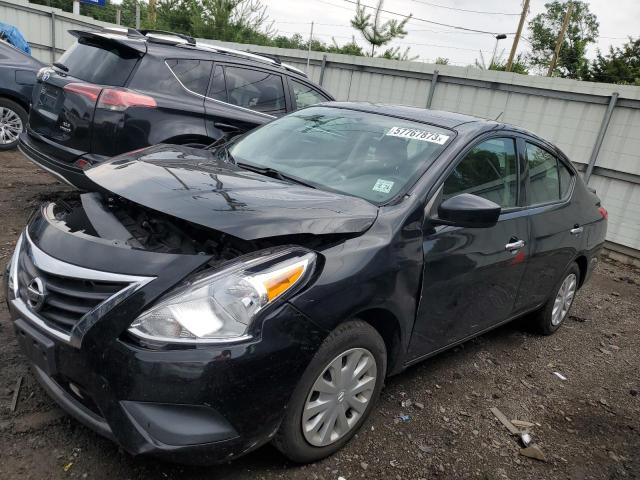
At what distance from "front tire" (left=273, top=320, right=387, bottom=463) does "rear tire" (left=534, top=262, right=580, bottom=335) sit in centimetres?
235

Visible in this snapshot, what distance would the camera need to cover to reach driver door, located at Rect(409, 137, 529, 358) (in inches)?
106

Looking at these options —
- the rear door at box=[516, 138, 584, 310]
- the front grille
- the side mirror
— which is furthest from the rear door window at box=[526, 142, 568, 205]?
the front grille

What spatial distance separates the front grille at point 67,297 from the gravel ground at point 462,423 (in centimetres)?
64

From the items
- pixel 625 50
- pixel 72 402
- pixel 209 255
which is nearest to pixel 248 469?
pixel 72 402

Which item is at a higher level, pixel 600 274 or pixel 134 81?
pixel 134 81

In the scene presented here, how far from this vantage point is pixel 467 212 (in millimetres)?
2535

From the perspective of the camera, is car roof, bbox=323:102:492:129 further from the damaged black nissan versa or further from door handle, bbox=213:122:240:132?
door handle, bbox=213:122:240:132

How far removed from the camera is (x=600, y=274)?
6.97 m

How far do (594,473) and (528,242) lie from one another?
1.42 meters

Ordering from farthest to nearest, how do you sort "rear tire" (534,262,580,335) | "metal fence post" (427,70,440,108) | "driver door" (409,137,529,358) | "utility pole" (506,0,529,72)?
"utility pole" (506,0,529,72)
"metal fence post" (427,70,440,108)
"rear tire" (534,262,580,335)
"driver door" (409,137,529,358)

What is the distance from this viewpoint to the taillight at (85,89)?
4434 millimetres

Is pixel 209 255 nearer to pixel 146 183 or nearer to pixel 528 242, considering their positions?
pixel 146 183

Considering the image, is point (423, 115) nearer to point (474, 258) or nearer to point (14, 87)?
point (474, 258)

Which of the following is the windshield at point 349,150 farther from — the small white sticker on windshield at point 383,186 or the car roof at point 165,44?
the car roof at point 165,44
